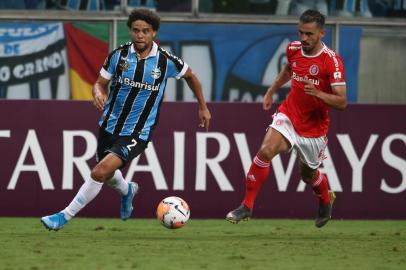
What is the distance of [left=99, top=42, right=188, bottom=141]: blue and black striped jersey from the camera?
1102 cm

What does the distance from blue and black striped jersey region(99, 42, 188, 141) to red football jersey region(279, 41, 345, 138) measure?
1087mm

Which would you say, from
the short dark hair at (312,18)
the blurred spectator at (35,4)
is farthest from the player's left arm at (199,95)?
the blurred spectator at (35,4)

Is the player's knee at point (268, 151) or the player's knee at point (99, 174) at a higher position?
the player's knee at point (268, 151)

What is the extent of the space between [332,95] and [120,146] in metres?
2.01

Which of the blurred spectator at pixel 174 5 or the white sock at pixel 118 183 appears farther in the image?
the blurred spectator at pixel 174 5

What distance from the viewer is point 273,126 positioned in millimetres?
11375

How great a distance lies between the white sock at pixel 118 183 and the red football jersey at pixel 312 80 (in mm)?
1689

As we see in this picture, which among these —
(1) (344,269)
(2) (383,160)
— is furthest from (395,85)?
(1) (344,269)

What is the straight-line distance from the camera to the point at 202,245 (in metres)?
10.4

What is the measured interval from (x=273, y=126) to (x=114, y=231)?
1.91m

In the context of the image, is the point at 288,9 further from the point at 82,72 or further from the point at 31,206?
the point at 31,206

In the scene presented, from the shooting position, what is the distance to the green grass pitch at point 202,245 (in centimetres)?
894

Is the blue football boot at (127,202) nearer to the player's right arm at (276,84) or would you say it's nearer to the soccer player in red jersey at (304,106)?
the soccer player in red jersey at (304,106)

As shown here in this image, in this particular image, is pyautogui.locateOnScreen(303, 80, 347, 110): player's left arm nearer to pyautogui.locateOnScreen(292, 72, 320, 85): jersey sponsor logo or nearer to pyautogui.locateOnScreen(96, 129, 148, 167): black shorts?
pyautogui.locateOnScreen(292, 72, 320, 85): jersey sponsor logo
